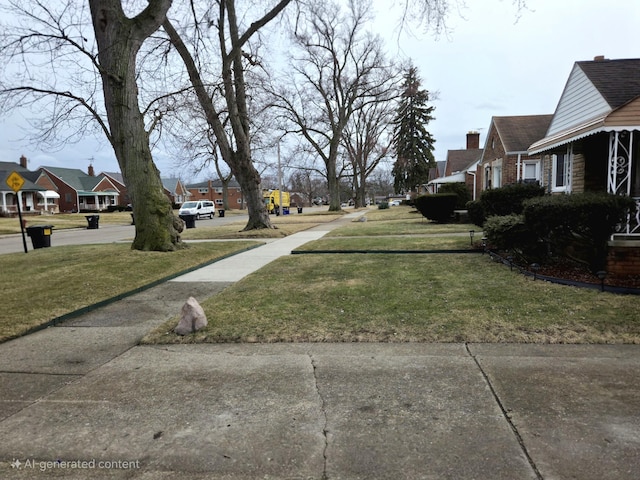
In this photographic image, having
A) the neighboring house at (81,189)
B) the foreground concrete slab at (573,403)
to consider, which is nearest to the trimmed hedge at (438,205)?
the foreground concrete slab at (573,403)

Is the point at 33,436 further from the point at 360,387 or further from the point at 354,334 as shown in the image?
the point at 354,334

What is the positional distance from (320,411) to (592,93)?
12803 millimetres

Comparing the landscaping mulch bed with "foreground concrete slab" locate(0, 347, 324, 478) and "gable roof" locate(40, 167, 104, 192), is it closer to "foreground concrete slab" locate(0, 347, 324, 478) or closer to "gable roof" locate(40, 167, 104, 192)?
"foreground concrete slab" locate(0, 347, 324, 478)

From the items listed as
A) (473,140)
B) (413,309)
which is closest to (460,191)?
(413,309)

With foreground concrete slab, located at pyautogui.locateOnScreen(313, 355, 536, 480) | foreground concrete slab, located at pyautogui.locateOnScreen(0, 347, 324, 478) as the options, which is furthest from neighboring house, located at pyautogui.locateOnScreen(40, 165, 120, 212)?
foreground concrete slab, located at pyautogui.locateOnScreen(313, 355, 536, 480)

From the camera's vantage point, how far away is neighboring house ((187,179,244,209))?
313 feet

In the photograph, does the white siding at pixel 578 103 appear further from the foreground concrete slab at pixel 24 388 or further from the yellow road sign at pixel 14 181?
the yellow road sign at pixel 14 181

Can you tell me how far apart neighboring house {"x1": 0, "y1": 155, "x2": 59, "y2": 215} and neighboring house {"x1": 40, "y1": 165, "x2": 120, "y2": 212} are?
2.37 m

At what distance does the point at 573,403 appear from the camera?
3225 millimetres

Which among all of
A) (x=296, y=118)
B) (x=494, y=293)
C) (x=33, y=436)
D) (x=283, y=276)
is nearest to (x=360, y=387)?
(x=33, y=436)

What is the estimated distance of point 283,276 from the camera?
8289 millimetres

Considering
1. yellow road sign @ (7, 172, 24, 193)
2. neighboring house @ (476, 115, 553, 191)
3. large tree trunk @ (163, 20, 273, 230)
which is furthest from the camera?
neighboring house @ (476, 115, 553, 191)

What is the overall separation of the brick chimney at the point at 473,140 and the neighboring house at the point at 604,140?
33759mm

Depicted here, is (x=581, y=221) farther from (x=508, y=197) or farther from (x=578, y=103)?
(x=578, y=103)
